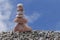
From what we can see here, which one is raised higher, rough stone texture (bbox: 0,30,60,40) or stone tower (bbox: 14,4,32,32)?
stone tower (bbox: 14,4,32,32)

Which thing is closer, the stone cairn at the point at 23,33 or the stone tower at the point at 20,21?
the stone cairn at the point at 23,33

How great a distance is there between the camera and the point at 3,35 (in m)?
11.9

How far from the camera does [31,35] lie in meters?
11.5

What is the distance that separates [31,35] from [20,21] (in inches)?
47.0

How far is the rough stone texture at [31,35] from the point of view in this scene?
11.1m

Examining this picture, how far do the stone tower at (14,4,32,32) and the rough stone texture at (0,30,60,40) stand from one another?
337 mm

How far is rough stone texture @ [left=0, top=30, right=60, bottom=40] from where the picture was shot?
11070mm

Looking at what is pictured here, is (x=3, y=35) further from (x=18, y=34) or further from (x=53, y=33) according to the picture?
(x=53, y=33)

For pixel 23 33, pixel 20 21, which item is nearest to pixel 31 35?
pixel 23 33

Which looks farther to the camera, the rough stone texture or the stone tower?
the stone tower

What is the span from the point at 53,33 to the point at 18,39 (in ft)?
4.99

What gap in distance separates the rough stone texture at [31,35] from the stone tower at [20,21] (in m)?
0.34

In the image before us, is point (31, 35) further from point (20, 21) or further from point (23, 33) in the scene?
point (20, 21)

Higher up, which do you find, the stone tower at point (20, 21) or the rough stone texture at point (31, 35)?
the stone tower at point (20, 21)
